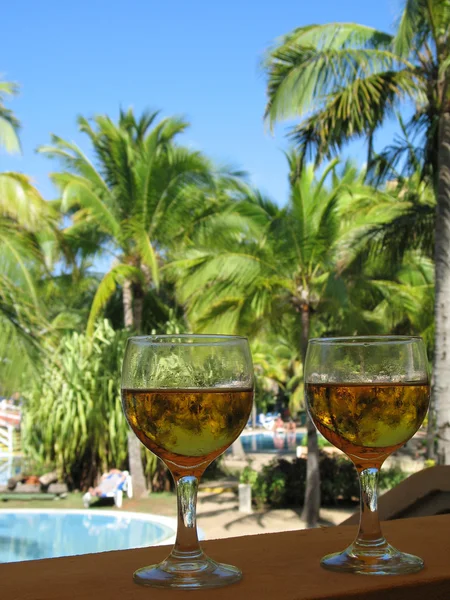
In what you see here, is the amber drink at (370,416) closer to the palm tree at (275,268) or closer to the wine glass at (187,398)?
the wine glass at (187,398)

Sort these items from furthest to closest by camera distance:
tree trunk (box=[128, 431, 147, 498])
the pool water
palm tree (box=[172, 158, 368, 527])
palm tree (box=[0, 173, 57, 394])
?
1. the pool water
2. tree trunk (box=[128, 431, 147, 498])
3. palm tree (box=[172, 158, 368, 527])
4. palm tree (box=[0, 173, 57, 394])

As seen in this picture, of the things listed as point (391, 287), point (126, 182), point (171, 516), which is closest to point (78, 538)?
point (171, 516)

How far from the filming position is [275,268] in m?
15.4

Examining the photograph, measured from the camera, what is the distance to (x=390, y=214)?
53.5 ft

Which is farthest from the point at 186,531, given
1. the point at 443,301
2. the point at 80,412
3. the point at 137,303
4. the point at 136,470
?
the point at 137,303

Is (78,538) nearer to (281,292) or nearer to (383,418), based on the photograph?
(281,292)

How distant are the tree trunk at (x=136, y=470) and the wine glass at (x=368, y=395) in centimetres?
1631

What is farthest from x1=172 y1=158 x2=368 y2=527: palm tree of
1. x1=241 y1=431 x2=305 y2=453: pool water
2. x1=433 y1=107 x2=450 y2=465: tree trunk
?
x1=241 y1=431 x2=305 y2=453: pool water

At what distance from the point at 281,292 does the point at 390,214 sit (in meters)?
2.79

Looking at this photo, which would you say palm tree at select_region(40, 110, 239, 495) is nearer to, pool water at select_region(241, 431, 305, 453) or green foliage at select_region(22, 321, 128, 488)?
green foliage at select_region(22, 321, 128, 488)

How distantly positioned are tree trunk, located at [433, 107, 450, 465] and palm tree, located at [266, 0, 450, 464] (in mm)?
14

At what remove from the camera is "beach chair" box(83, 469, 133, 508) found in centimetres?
1584

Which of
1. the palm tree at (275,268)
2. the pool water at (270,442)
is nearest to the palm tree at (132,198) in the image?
the palm tree at (275,268)

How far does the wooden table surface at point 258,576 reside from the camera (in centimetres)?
66
